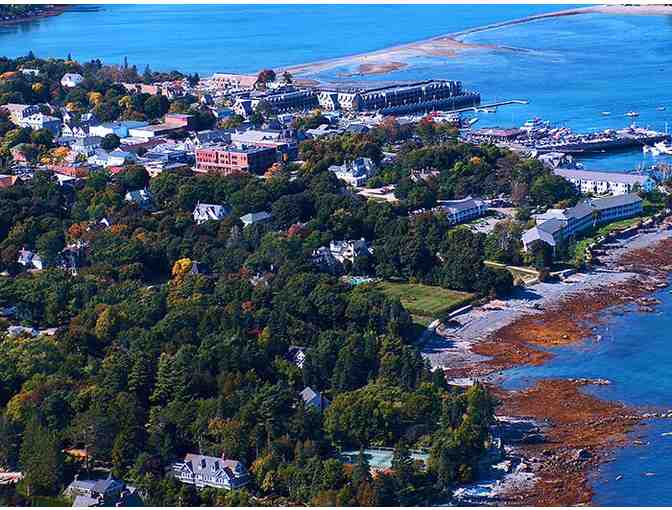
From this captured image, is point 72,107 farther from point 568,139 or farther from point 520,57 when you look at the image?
point 520,57

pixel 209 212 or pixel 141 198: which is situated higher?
pixel 141 198

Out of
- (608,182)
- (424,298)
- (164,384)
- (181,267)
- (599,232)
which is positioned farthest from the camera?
(608,182)

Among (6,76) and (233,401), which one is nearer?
(233,401)

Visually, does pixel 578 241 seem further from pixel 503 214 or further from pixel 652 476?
pixel 652 476

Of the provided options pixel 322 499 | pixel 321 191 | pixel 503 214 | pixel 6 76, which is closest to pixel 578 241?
pixel 503 214

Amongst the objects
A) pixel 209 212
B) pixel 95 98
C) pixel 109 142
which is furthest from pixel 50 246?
pixel 95 98

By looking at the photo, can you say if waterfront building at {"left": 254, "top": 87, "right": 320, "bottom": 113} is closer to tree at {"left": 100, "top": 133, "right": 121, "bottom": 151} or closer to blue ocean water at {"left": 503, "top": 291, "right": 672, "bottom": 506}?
tree at {"left": 100, "top": 133, "right": 121, "bottom": 151}
